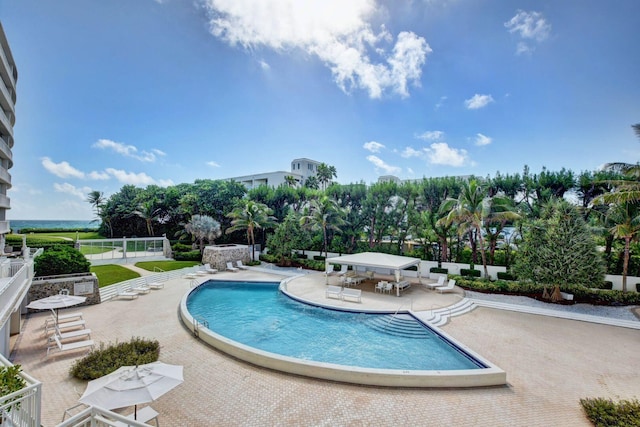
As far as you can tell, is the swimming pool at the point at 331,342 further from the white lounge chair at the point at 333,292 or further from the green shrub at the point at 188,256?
the green shrub at the point at 188,256

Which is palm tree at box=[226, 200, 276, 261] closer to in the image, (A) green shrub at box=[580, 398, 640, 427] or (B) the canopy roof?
(B) the canopy roof

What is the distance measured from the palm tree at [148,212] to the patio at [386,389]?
3058 centimetres

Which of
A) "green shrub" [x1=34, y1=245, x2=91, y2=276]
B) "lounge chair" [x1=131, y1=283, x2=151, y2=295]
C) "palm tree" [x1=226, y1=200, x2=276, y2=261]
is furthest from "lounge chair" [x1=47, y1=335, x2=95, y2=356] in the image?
"palm tree" [x1=226, y1=200, x2=276, y2=261]

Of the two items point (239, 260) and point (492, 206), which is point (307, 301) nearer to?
point (239, 260)

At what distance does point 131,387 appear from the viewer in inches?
239

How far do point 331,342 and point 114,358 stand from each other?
8.10m

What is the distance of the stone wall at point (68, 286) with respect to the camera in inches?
626

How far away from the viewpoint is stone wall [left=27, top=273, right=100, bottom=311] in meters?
15.9

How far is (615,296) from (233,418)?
22680 mm

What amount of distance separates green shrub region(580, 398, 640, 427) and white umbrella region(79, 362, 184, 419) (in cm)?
1023

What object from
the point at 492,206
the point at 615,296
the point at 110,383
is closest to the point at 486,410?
the point at 110,383

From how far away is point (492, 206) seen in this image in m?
22.9

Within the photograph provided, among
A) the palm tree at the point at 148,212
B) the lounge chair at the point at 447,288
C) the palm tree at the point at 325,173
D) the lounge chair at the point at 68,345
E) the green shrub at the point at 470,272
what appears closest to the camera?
the lounge chair at the point at 68,345

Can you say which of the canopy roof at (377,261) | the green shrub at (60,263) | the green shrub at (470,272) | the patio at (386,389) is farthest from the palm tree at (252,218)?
the green shrub at (470,272)
